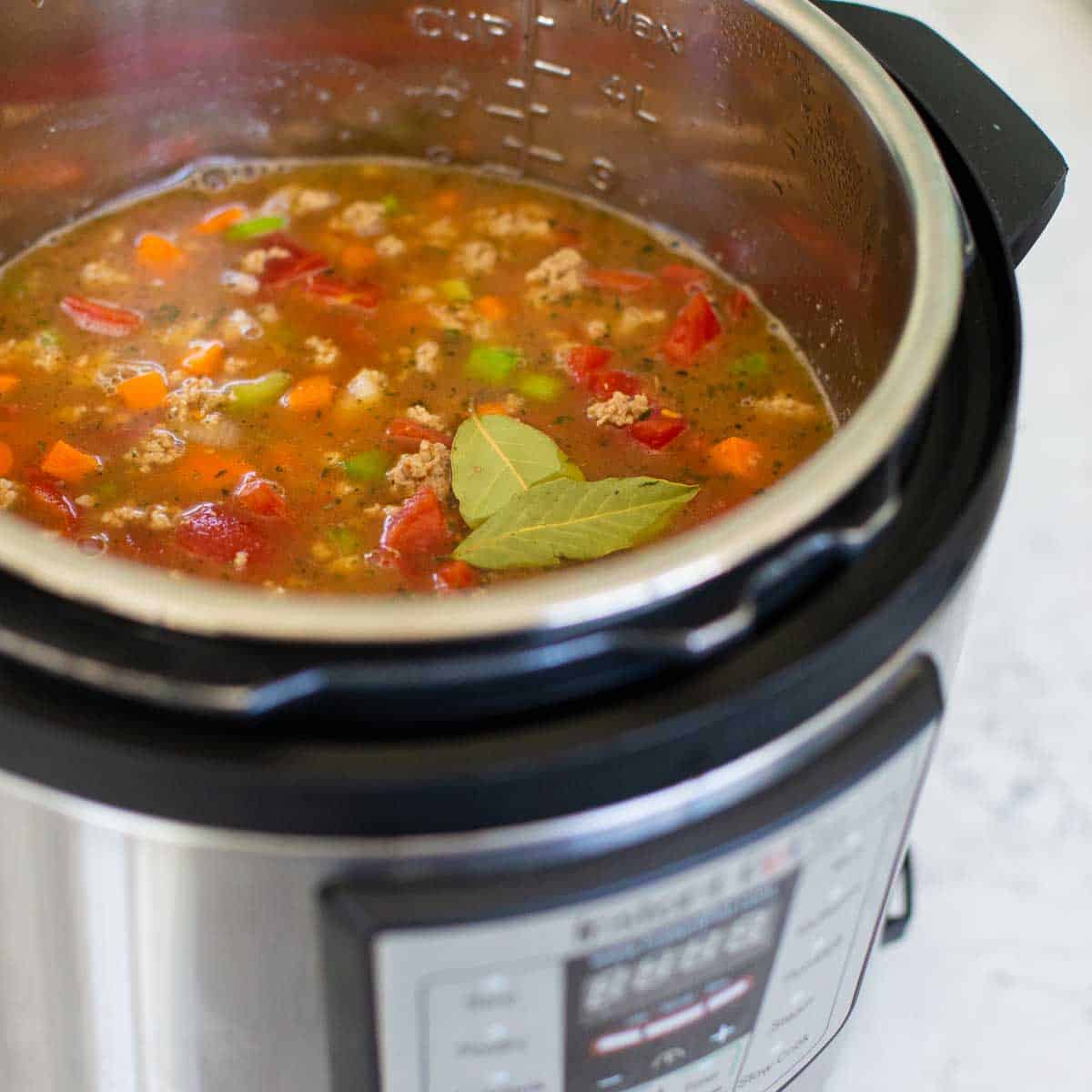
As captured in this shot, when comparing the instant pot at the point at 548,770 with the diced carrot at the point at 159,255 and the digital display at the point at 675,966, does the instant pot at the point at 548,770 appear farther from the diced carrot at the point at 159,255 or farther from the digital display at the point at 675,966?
the diced carrot at the point at 159,255

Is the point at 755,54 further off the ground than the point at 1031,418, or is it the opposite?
the point at 755,54

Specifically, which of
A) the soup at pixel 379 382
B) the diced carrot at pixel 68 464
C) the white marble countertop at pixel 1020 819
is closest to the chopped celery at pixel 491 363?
the soup at pixel 379 382

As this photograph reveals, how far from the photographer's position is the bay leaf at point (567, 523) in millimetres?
1137

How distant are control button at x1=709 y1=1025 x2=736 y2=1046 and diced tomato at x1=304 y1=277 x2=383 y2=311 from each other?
2.61 feet

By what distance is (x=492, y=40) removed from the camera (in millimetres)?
1508

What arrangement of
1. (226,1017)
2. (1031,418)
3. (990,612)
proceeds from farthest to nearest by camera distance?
(1031,418) < (990,612) < (226,1017)

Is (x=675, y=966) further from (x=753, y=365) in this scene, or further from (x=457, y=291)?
(x=457, y=291)

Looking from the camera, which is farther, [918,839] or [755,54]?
[918,839]

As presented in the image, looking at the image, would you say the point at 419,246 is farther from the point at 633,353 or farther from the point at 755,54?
the point at 755,54

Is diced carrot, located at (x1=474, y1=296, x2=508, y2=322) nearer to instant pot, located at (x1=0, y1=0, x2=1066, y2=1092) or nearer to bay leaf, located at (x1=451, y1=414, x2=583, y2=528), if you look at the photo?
bay leaf, located at (x1=451, y1=414, x2=583, y2=528)

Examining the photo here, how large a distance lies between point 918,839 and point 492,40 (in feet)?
3.01

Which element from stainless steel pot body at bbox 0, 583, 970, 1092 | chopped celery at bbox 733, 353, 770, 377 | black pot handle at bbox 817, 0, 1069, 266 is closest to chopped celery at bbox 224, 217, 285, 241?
chopped celery at bbox 733, 353, 770, 377

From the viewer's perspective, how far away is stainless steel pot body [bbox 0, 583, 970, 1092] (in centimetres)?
76

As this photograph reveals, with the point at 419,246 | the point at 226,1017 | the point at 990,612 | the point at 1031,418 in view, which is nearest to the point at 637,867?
the point at 226,1017
